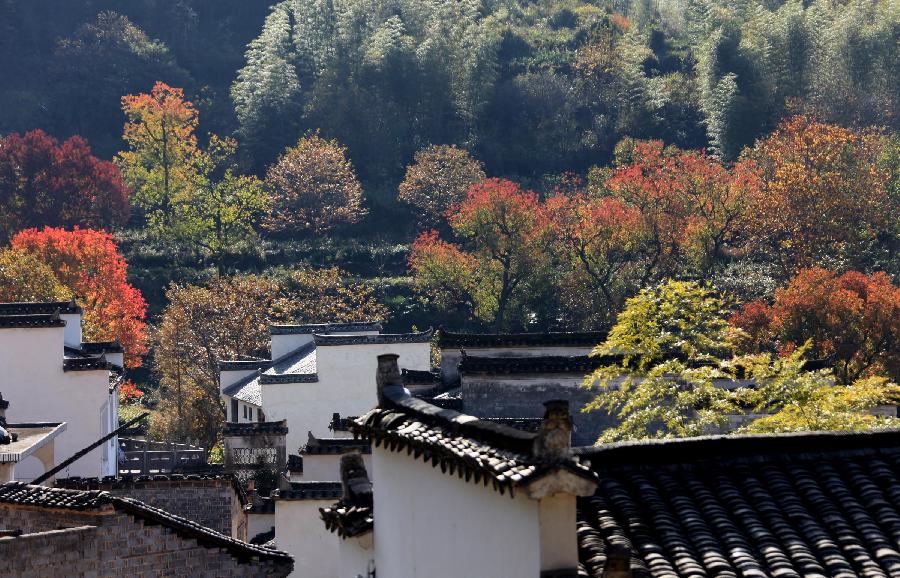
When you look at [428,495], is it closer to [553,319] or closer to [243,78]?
[553,319]

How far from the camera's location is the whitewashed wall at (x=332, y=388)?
55.8 m

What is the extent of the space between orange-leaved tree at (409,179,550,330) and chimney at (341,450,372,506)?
61473 millimetres

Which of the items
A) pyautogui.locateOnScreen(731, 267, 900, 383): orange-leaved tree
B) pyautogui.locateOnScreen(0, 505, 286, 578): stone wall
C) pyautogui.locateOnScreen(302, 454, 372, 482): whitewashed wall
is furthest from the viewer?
pyautogui.locateOnScreen(731, 267, 900, 383): orange-leaved tree

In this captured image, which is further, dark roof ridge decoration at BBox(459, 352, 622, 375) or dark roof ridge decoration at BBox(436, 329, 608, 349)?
dark roof ridge decoration at BBox(436, 329, 608, 349)

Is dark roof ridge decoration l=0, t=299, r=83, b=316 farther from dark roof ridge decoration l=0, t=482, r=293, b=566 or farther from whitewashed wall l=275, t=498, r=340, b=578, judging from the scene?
dark roof ridge decoration l=0, t=482, r=293, b=566

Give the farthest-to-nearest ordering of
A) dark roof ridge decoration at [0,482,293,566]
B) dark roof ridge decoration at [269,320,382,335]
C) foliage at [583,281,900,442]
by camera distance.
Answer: dark roof ridge decoration at [269,320,382,335], foliage at [583,281,900,442], dark roof ridge decoration at [0,482,293,566]

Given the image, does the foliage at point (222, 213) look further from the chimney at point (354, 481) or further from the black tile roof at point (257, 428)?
the chimney at point (354, 481)

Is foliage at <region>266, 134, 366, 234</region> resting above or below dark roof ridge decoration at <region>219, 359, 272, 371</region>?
above

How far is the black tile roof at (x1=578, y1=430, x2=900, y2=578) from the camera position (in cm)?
1270

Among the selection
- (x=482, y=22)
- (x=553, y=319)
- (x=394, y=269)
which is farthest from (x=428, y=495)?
(x=482, y=22)

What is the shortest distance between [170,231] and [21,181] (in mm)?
8184

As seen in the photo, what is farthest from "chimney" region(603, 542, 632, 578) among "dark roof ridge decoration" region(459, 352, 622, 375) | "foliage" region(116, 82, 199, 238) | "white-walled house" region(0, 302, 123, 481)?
"foliage" region(116, 82, 199, 238)

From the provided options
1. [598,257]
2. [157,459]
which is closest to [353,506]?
[157,459]

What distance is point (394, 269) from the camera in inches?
3745
